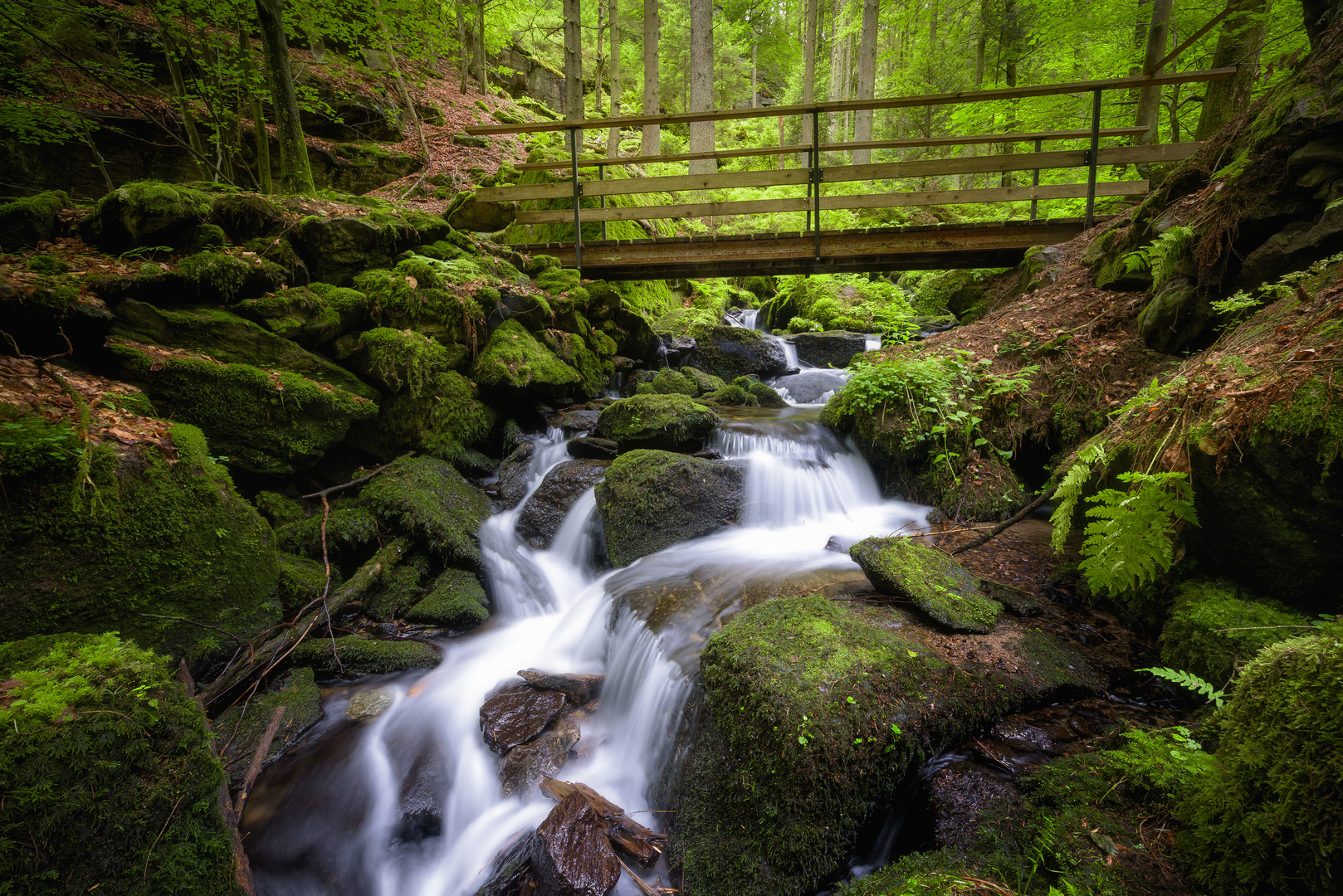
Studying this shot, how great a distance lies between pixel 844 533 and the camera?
208 inches

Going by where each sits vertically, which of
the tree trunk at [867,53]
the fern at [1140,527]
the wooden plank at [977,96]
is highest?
the tree trunk at [867,53]

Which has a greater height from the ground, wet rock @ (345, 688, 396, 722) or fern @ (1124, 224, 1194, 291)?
fern @ (1124, 224, 1194, 291)

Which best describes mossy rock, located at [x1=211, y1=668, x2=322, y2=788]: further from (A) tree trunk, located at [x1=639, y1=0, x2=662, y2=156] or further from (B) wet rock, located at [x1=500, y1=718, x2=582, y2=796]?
(A) tree trunk, located at [x1=639, y1=0, x2=662, y2=156]

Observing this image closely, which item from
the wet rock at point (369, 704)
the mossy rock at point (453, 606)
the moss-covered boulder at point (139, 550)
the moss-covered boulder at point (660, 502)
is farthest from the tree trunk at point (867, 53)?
the wet rock at point (369, 704)

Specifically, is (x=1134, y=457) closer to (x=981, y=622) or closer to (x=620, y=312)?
(x=981, y=622)

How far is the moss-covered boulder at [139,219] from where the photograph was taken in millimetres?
5027

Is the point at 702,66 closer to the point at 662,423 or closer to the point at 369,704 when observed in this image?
the point at 662,423

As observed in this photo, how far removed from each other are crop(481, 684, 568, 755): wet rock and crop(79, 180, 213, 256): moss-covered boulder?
17.8 ft

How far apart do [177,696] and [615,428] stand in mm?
4994

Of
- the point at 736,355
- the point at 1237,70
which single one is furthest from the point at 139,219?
the point at 1237,70

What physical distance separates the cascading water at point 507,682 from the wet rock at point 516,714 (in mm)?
109

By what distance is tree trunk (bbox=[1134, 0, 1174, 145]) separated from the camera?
28.4 feet

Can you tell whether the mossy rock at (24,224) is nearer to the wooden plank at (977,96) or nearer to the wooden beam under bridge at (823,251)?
the wooden plank at (977,96)

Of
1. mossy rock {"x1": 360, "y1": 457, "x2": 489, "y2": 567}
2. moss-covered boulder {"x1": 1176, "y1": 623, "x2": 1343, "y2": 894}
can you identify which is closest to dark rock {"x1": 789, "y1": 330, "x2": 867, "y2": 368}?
mossy rock {"x1": 360, "y1": 457, "x2": 489, "y2": 567}
